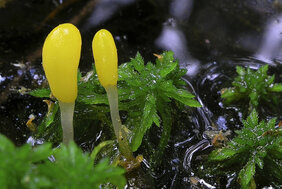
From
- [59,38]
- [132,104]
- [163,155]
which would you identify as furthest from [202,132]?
[59,38]

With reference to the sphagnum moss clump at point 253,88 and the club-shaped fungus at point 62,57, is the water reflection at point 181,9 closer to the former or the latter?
the sphagnum moss clump at point 253,88

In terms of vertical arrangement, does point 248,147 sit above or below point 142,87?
below

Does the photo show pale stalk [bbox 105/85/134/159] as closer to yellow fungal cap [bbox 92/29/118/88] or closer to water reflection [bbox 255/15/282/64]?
yellow fungal cap [bbox 92/29/118/88]

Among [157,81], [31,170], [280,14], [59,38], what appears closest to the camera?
[31,170]

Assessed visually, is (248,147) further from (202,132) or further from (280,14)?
(280,14)

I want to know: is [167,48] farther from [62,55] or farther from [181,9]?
[62,55]

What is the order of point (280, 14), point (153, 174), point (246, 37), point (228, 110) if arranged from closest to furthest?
point (153, 174)
point (228, 110)
point (246, 37)
point (280, 14)

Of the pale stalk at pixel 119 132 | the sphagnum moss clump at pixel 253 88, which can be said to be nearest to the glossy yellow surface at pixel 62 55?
the pale stalk at pixel 119 132
